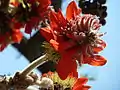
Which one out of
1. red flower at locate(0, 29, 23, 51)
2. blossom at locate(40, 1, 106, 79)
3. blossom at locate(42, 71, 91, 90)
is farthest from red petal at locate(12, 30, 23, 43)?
blossom at locate(42, 71, 91, 90)

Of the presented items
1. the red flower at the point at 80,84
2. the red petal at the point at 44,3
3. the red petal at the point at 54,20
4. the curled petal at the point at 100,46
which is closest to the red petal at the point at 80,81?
the red flower at the point at 80,84

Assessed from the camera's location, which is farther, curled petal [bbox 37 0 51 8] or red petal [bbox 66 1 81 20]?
red petal [bbox 66 1 81 20]

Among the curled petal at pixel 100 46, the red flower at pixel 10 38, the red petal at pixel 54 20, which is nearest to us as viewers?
the red flower at pixel 10 38

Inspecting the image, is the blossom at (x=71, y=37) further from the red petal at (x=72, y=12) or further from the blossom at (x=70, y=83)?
the blossom at (x=70, y=83)

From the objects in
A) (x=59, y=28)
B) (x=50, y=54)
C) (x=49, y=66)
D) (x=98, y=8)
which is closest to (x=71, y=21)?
(x=59, y=28)

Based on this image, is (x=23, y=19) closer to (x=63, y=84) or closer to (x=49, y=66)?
(x=63, y=84)

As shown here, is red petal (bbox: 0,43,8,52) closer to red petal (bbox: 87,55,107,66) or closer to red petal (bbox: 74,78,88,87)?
red petal (bbox: 87,55,107,66)
